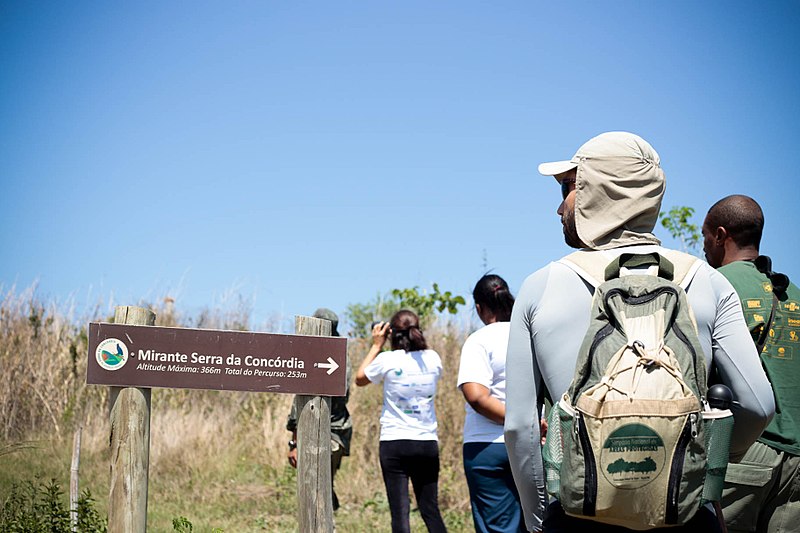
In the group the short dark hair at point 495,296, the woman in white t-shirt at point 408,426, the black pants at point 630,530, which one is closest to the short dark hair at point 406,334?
the woman in white t-shirt at point 408,426

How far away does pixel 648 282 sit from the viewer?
223 centimetres

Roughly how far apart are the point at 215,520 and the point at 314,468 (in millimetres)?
3807

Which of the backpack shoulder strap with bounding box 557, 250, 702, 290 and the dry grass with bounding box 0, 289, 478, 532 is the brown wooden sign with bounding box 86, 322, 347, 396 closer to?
the backpack shoulder strap with bounding box 557, 250, 702, 290

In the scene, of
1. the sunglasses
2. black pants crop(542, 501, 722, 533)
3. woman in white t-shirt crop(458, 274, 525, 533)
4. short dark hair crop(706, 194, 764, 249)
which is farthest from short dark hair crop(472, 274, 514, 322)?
black pants crop(542, 501, 722, 533)

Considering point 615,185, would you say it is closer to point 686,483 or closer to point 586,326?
point 586,326

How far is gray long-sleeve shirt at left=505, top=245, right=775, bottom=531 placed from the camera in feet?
7.67

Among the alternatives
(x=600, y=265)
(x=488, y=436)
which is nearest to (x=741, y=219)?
(x=600, y=265)

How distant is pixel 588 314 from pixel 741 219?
5.58 ft

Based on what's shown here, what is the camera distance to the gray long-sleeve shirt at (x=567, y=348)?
7.67ft

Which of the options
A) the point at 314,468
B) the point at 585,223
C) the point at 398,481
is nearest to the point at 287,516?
the point at 398,481

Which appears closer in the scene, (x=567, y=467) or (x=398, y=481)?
(x=567, y=467)

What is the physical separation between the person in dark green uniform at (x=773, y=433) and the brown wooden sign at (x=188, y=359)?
2.40m

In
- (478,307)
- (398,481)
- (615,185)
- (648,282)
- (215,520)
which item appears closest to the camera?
(648,282)

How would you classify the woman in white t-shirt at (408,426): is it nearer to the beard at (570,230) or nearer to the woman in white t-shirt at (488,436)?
the woman in white t-shirt at (488,436)
